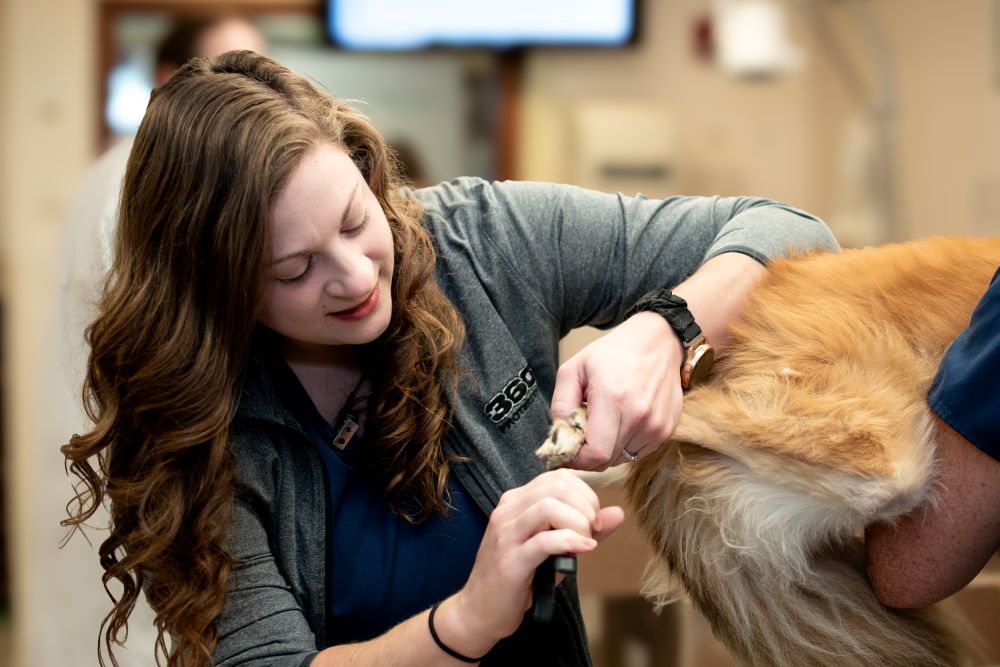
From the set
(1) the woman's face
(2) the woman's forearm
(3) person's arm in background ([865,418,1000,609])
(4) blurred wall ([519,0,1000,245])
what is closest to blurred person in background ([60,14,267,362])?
(1) the woman's face

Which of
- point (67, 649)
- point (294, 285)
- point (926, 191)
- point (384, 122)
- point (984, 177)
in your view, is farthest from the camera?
point (384, 122)

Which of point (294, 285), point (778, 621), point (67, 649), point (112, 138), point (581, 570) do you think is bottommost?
point (67, 649)

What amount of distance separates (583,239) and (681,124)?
2.59m

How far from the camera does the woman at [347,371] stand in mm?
862

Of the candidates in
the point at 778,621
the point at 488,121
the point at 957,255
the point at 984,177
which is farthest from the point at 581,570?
the point at 488,121

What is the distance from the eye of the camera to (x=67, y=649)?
5.07 feet

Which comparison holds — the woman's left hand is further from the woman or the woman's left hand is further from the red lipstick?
the red lipstick

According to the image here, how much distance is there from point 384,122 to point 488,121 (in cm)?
37

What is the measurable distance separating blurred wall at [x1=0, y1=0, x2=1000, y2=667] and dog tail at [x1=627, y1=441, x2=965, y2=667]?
2155 millimetres

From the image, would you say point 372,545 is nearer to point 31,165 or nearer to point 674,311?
point 674,311

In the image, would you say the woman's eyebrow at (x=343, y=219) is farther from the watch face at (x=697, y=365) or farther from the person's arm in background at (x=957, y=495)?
the person's arm in background at (x=957, y=495)

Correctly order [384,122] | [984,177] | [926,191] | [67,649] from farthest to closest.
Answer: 1. [384,122]
2. [926,191]
3. [984,177]
4. [67,649]

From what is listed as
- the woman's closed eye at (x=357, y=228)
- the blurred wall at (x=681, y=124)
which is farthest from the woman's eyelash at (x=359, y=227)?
the blurred wall at (x=681, y=124)

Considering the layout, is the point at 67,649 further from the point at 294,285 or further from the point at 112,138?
the point at 112,138
